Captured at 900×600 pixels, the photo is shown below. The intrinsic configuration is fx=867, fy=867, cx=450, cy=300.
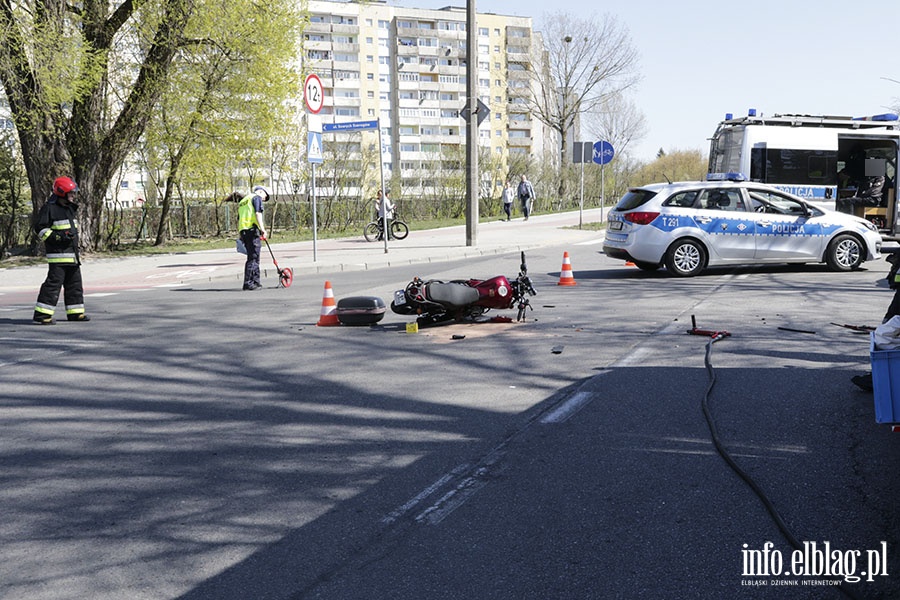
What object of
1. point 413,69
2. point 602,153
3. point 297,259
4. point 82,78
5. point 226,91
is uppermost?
point 413,69

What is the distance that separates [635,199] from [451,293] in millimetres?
6452

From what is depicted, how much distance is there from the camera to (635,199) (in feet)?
50.4

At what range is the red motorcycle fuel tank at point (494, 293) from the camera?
1030 cm

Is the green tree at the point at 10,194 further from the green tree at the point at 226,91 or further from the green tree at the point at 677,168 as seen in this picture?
the green tree at the point at 677,168

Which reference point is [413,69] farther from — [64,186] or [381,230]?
[64,186]

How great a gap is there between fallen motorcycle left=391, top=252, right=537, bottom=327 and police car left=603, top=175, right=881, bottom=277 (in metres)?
4.95

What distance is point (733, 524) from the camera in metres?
4.16

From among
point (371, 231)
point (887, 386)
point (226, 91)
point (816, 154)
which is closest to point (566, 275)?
point (887, 386)

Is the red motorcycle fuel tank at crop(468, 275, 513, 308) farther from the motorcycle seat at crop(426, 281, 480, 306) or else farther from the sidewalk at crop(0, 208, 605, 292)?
the sidewalk at crop(0, 208, 605, 292)

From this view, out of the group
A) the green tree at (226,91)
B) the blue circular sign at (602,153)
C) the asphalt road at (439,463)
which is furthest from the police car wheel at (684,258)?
the green tree at (226,91)

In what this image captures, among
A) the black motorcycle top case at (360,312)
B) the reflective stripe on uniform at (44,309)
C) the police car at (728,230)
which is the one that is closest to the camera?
the black motorcycle top case at (360,312)

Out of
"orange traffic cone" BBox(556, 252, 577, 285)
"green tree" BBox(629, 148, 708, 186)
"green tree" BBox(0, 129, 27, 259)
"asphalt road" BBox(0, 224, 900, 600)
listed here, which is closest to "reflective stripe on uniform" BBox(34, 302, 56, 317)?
"asphalt road" BBox(0, 224, 900, 600)

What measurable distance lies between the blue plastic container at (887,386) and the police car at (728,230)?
35.0ft

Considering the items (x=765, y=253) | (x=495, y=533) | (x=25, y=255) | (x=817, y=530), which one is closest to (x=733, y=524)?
(x=817, y=530)
